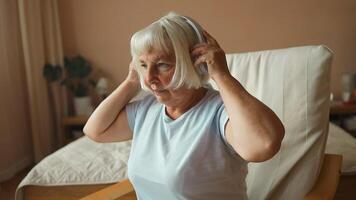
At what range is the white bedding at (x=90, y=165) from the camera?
67.1 inches

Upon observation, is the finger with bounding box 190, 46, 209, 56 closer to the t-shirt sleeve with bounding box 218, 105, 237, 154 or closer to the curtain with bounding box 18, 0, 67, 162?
the t-shirt sleeve with bounding box 218, 105, 237, 154

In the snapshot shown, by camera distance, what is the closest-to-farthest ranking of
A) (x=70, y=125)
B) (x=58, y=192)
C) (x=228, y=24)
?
(x=58, y=192), (x=228, y=24), (x=70, y=125)

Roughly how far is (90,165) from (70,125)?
1.72m

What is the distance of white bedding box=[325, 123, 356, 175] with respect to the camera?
1.63m

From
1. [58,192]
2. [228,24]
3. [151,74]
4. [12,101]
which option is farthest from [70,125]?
[151,74]

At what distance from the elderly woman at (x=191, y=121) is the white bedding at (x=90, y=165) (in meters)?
0.71

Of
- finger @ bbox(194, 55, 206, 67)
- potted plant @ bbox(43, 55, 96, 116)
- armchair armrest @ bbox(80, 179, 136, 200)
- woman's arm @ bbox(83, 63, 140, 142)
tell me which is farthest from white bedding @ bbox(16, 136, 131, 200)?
potted plant @ bbox(43, 55, 96, 116)

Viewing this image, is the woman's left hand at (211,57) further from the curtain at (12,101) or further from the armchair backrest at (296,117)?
the curtain at (12,101)

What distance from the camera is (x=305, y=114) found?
1.31 meters

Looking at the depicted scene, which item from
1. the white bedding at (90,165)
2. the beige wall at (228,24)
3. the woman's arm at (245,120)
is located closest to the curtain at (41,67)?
the beige wall at (228,24)

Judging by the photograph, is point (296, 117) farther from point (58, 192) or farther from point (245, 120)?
point (58, 192)

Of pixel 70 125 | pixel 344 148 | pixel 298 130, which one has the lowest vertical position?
pixel 70 125

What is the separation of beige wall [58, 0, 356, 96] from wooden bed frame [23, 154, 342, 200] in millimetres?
1912

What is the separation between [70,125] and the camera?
3.45 metres
